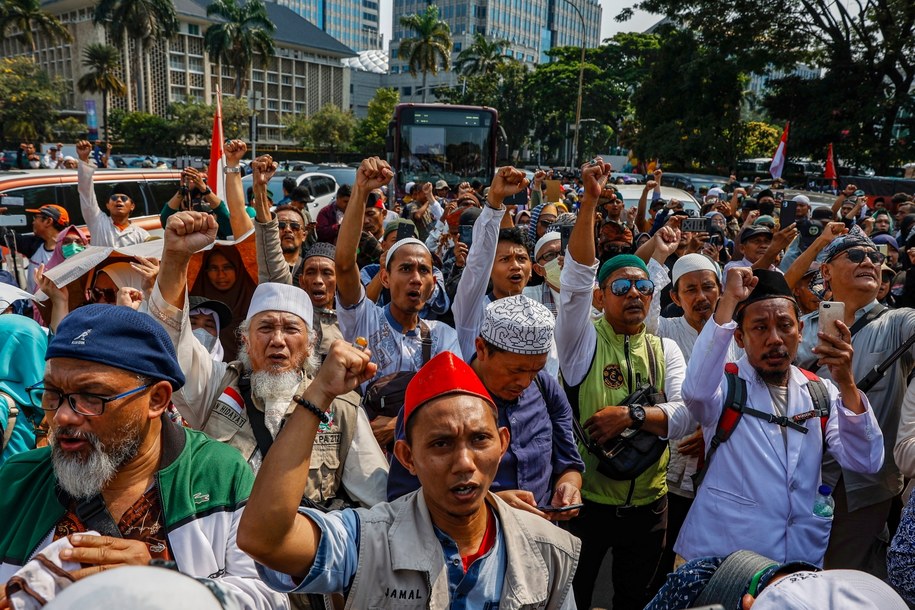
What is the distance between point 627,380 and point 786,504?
90 cm

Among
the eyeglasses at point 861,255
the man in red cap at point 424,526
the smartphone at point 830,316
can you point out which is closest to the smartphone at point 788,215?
the eyeglasses at point 861,255

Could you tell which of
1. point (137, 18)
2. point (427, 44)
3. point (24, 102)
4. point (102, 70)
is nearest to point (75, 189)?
point (24, 102)

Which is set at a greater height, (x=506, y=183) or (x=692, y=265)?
A: (x=506, y=183)

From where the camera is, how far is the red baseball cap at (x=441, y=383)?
6.40ft

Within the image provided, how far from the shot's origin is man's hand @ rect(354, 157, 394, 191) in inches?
131

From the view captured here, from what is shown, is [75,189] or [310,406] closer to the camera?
[310,406]

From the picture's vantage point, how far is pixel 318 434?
104 inches

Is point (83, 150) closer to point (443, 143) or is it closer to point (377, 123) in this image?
point (443, 143)

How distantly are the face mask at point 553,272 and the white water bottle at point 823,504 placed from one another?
233 centimetres

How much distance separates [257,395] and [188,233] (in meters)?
0.73

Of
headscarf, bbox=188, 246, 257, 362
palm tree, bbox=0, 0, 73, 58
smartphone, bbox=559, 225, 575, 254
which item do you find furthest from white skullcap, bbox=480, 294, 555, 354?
palm tree, bbox=0, 0, 73, 58

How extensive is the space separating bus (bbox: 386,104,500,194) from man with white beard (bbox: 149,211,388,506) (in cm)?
1195

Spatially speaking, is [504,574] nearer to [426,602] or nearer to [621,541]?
[426,602]

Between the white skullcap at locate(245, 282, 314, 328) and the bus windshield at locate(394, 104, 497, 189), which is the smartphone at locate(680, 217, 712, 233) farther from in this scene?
the bus windshield at locate(394, 104, 497, 189)
